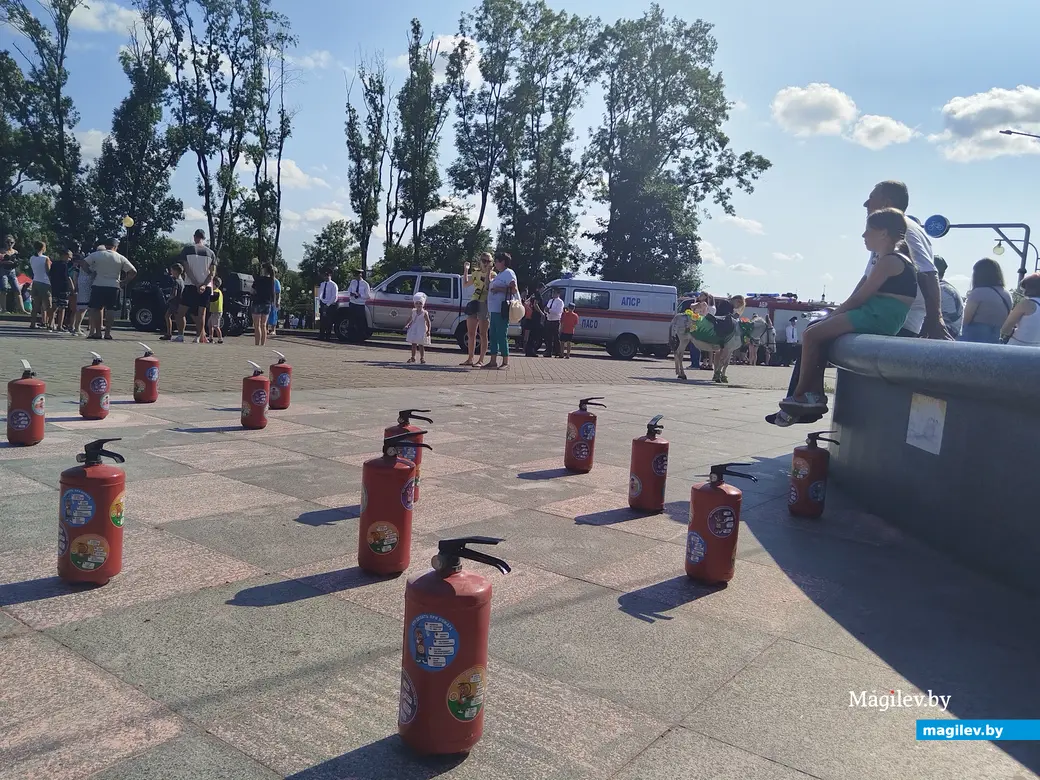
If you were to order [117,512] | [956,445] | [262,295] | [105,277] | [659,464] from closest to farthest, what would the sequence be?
1. [117,512]
2. [956,445]
3. [659,464]
4. [105,277]
5. [262,295]

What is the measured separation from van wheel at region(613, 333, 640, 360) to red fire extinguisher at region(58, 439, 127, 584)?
23728 mm

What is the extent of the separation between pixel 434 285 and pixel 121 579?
19338mm

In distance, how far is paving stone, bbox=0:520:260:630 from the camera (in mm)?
3148

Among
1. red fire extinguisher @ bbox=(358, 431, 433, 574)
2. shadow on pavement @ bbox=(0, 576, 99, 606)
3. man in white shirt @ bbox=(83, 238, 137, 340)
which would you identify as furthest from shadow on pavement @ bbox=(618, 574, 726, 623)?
man in white shirt @ bbox=(83, 238, 137, 340)

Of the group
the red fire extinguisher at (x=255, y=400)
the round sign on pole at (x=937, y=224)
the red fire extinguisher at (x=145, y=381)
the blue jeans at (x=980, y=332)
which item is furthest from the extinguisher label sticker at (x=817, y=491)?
the round sign on pole at (x=937, y=224)

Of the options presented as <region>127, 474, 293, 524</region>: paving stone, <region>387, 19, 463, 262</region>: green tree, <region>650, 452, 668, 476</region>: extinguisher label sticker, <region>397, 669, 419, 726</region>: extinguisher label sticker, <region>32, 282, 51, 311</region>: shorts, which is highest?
<region>387, 19, 463, 262</region>: green tree

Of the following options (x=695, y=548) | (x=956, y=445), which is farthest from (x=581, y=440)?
(x=956, y=445)

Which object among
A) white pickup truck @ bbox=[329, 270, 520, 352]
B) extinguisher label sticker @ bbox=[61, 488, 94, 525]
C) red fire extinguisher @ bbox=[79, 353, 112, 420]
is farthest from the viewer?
white pickup truck @ bbox=[329, 270, 520, 352]

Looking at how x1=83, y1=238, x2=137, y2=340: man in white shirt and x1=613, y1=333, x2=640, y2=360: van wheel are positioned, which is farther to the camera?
x1=613, y1=333, x2=640, y2=360: van wheel

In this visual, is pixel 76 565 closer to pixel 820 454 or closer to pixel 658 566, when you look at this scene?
pixel 658 566

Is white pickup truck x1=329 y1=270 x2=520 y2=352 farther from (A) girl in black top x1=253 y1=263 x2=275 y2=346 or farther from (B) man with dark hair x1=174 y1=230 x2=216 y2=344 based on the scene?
(B) man with dark hair x1=174 y1=230 x2=216 y2=344

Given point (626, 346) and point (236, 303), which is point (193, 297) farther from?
point (626, 346)

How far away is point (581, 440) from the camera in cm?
646

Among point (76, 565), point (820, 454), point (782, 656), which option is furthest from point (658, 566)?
point (76, 565)
